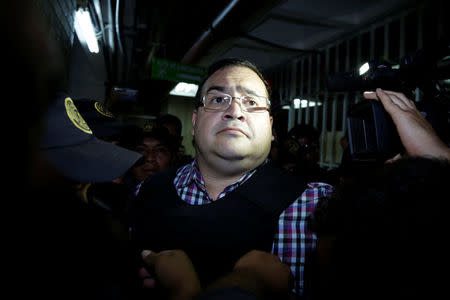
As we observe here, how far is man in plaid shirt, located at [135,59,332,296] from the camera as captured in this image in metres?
1.08

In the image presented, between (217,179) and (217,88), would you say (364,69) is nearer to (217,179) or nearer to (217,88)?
(217,88)

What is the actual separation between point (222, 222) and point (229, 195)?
0.13 m

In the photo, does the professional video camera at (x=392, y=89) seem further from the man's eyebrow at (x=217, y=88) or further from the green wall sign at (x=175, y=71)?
the green wall sign at (x=175, y=71)

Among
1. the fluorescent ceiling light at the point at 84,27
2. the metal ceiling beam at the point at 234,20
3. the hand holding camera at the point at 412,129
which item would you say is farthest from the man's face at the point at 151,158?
the hand holding camera at the point at 412,129

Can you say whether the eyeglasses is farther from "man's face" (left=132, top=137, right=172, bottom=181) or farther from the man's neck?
"man's face" (left=132, top=137, right=172, bottom=181)

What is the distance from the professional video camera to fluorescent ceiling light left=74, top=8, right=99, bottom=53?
2729 millimetres

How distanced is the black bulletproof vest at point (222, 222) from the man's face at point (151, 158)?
1232 mm

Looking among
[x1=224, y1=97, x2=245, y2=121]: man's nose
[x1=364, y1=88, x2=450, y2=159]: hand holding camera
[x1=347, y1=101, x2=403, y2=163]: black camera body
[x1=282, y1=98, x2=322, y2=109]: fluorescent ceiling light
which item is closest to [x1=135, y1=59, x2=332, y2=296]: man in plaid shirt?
[x1=224, y1=97, x2=245, y2=121]: man's nose

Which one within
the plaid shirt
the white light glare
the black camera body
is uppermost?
the white light glare

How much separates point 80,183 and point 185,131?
9.18 meters

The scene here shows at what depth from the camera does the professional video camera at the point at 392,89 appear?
41.4 inches

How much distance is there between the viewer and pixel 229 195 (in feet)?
3.85

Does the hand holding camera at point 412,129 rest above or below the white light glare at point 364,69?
below

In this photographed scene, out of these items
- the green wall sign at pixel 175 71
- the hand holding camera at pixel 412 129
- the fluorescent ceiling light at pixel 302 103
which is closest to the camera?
the hand holding camera at pixel 412 129
